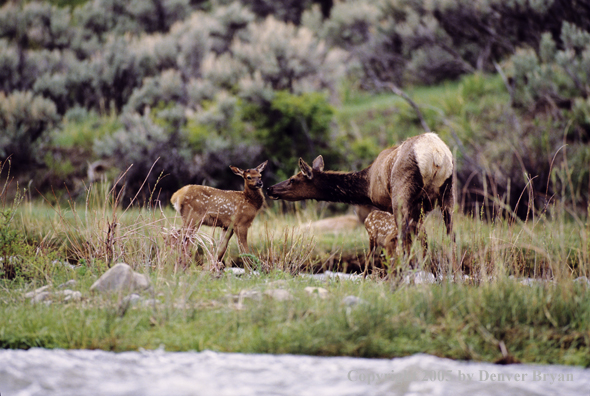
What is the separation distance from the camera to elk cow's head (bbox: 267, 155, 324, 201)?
7.95 metres

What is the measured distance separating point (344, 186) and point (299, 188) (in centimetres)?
63

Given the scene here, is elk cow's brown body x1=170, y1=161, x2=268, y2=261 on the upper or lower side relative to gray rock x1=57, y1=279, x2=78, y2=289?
upper

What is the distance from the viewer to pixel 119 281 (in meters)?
5.29

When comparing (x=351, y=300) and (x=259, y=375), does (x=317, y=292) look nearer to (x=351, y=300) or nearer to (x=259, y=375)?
(x=351, y=300)

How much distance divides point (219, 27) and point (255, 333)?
59.4 feet

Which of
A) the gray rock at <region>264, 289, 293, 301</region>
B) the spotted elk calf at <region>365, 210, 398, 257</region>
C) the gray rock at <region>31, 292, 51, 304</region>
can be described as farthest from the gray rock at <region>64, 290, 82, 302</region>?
the spotted elk calf at <region>365, 210, 398, 257</region>

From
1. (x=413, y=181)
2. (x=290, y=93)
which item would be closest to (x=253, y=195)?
(x=413, y=181)

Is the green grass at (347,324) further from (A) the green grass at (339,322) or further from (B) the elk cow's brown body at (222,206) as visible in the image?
(B) the elk cow's brown body at (222,206)

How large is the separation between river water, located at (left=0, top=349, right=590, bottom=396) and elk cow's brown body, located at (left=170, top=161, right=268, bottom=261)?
Answer: 315cm

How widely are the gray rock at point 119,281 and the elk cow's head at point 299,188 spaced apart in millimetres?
2927

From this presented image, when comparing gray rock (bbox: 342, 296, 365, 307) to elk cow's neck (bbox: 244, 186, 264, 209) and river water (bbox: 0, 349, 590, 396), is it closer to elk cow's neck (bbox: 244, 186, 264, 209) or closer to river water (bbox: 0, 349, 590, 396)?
river water (bbox: 0, 349, 590, 396)

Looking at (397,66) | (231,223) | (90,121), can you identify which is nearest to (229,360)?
(231,223)

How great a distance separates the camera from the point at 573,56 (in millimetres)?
13438

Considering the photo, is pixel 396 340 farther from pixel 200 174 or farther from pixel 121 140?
pixel 121 140
